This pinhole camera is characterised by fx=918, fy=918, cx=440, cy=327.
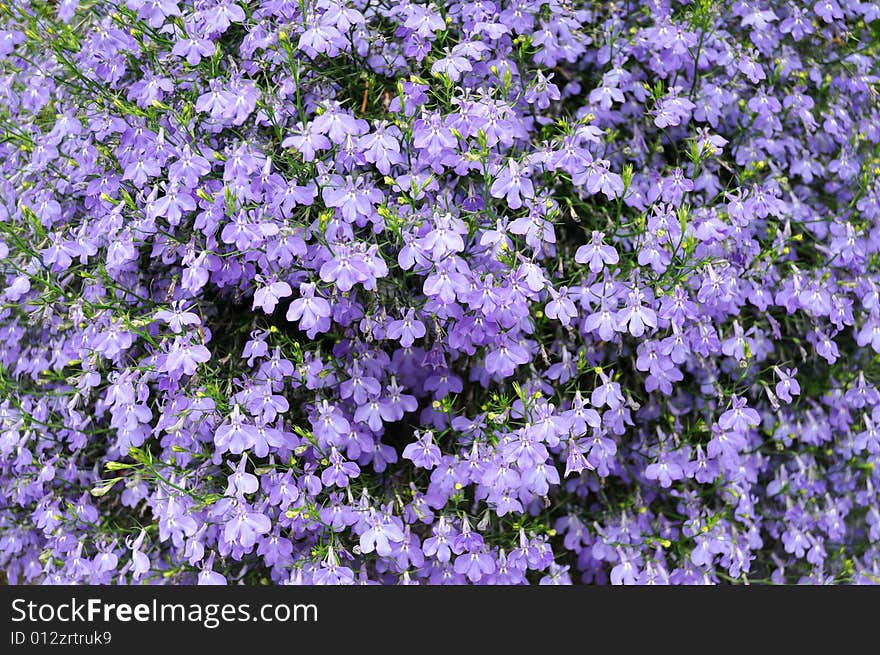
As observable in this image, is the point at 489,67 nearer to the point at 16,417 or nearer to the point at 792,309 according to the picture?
the point at 792,309

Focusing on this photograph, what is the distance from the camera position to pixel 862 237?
2.38 metres

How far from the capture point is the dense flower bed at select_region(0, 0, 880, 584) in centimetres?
188

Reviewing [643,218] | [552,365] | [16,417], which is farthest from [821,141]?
[16,417]

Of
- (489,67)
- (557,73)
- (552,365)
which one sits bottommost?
(552,365)

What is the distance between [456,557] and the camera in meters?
2.08

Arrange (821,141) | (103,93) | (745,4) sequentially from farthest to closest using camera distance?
(821,141), (745,4), (103,93)

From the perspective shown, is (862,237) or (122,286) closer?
(122,286)

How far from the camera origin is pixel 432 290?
177 centimetres

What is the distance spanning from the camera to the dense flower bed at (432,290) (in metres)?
A: 1.88

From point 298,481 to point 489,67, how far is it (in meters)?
0.99

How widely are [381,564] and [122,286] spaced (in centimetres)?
86

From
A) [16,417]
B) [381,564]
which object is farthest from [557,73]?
[16,417]

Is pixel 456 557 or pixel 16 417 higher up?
pixel 16 417

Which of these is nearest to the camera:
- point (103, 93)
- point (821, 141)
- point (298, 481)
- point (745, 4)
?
point (298, 481)
